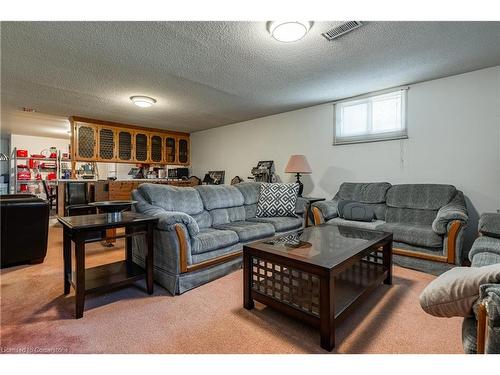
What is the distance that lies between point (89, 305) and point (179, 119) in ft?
13.4

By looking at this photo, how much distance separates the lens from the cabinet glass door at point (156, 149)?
6.12 m

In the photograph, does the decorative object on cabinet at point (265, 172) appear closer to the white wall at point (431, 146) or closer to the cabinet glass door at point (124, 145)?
the white wall at point (431, 146)

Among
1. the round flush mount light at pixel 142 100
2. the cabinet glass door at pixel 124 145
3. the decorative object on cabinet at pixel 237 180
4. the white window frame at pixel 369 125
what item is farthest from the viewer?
the cabinet glass door at pixel 124 145

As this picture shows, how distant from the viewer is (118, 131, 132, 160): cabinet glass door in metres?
5.56

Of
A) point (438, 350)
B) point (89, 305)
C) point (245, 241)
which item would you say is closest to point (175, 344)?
point (89, 305)

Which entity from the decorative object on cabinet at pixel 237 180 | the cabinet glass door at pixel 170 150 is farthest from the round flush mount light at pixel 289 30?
the cabinet glass door at pixel 170 150

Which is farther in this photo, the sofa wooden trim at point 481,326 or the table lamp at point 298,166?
the table lamp at point 298,166

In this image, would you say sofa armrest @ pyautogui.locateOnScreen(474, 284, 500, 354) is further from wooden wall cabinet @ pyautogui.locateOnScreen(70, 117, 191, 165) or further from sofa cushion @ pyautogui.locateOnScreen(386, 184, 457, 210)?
wooden wall cabinet @ pyautogui.locateOnScreen(70, 117, 191, 165)

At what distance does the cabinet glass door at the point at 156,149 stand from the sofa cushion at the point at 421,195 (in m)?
5.11

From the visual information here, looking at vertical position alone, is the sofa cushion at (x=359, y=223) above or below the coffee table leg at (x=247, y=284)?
above

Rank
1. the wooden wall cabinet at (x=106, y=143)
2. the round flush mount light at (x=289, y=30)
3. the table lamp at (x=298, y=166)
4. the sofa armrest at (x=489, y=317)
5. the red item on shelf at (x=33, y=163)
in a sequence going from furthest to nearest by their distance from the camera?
the red item on shelf at (x=33, y=163) < the wooden wall cabinet at (x=106, y=143) < the table lamp at (x=298, y=166) < the round flush mount light at (x=289, y=30) < the sofa armrest at (x=489, y=317)

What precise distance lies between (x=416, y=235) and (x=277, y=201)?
5.39 feet

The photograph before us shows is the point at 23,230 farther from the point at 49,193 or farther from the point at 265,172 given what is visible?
the point at 49,193

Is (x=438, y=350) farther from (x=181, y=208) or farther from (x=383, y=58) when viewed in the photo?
(x=383, y=58)
